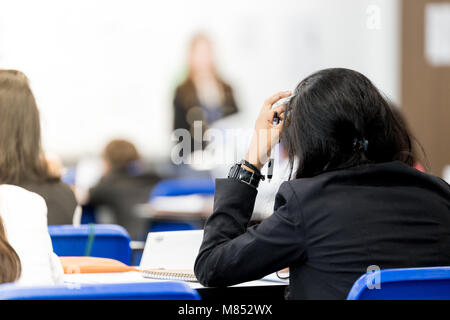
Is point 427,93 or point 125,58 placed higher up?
point 125,58

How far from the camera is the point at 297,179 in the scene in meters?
1.58

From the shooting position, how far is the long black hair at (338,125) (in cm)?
159

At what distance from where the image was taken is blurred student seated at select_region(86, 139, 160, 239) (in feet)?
16.9

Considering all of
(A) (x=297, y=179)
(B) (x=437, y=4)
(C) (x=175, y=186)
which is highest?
(B) (x=437, y=4)

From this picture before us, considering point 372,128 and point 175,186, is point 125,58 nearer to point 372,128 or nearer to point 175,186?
point 175,186

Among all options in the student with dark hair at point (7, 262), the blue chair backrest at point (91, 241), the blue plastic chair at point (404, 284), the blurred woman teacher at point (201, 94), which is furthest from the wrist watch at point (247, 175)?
the blurred woman teacher at point (201, 94)

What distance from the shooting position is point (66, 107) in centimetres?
692

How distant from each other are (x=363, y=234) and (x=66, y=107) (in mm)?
5728

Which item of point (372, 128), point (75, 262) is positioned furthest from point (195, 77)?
point (372, 128)

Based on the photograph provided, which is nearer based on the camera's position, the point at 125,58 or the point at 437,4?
the point at 125,58

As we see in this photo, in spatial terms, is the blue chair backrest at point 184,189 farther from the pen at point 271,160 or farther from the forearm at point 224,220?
the forearm at point 224,220

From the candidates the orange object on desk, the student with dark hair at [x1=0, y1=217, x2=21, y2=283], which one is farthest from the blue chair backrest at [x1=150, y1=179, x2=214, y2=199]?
the student with dark hair at [x1=0, y1=217, x2=21, y2=283]
